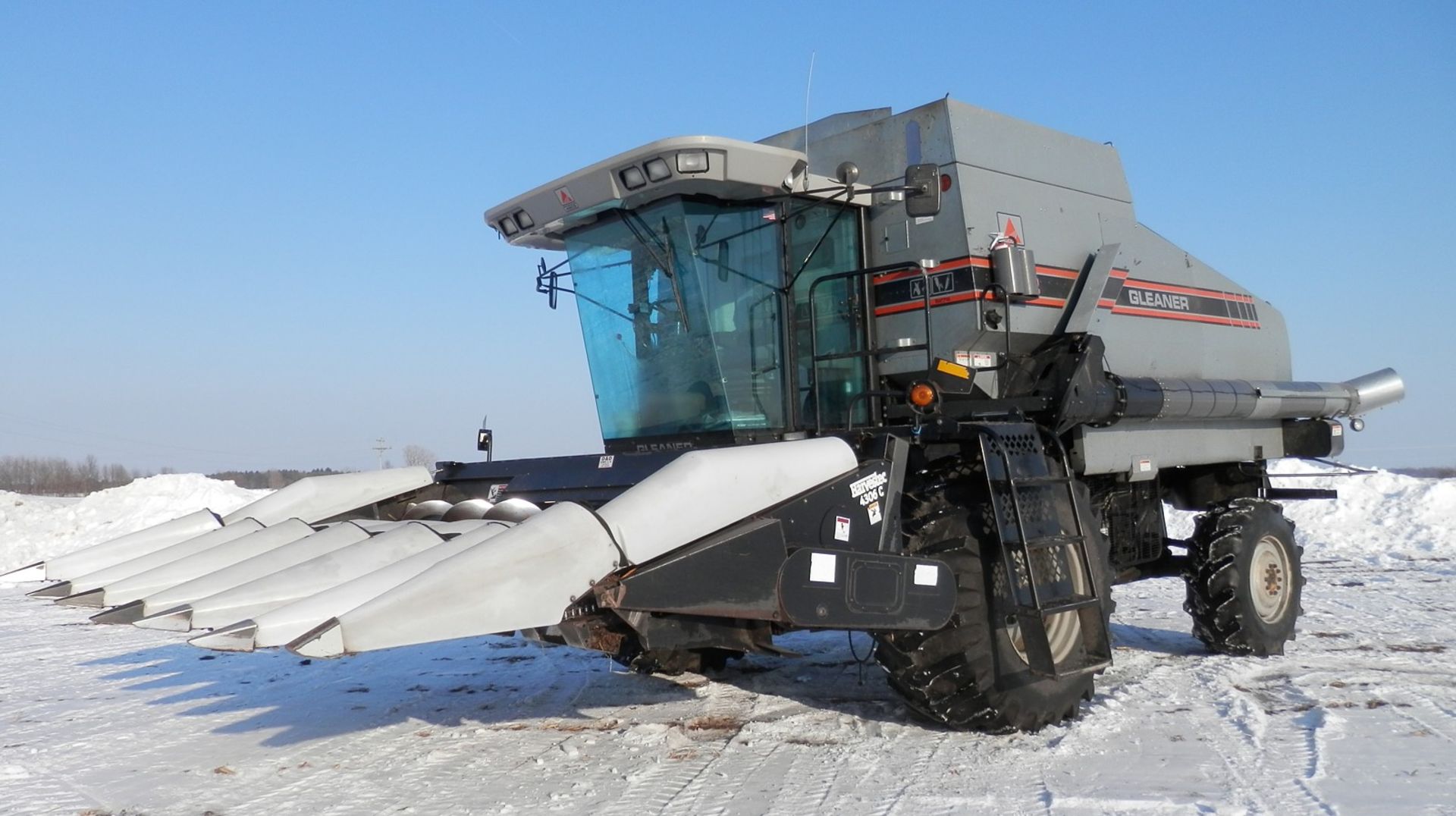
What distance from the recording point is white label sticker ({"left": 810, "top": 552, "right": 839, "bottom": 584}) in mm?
4527

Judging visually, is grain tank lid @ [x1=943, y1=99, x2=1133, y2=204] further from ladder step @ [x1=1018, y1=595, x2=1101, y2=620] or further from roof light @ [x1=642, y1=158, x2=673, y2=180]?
ladder step @ [x1=1018, y1=595, x2=1101, y2=620]

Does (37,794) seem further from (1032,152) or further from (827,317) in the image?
(1032,152)

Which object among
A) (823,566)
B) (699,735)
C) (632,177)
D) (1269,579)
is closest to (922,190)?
(632,177)

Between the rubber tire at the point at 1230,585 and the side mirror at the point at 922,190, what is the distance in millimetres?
3397

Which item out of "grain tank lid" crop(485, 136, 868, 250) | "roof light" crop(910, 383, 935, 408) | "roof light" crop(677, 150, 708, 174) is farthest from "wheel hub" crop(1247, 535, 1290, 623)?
"roof light" crop(677, 150, 708, 174)

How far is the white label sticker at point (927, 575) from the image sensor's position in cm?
482

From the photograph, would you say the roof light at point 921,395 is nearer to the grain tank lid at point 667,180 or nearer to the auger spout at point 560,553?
the auger spout at point 560,553

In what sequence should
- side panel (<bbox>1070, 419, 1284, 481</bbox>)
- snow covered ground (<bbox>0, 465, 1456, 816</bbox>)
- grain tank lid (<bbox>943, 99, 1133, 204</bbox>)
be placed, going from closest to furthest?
snow covered ground (<bbox>0, 465, 1456, 816</bbox>) < grain tank lid (<bbox>943, 99, 1133, 204</bbox>) < side panel (<bbox>1070, 419, 1284, 481</bbox>)

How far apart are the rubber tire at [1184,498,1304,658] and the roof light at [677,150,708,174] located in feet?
Result: 14.3

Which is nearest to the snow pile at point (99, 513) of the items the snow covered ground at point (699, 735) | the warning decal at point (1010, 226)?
the snow covered ground at point (699, 735)

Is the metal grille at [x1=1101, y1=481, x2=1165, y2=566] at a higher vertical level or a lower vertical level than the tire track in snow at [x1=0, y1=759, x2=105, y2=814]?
higher

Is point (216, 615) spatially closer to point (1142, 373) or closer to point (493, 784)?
point (493, 784)

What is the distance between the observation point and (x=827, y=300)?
600 cm

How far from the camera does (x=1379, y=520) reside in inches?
616
